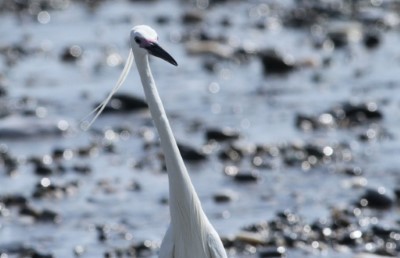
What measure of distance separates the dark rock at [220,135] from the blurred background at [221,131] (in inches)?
1.0

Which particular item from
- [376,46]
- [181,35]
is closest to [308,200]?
[376,46]

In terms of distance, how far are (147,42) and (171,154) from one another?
80 centimetres

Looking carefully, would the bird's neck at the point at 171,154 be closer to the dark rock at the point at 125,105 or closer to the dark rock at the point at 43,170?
the dark rock at the point at 43,170

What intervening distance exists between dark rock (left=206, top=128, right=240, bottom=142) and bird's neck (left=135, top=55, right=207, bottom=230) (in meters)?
7.19

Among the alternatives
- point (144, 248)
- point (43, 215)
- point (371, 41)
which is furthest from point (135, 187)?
point (371, 41)

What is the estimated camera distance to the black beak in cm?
777

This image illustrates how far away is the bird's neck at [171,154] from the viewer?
26.4 feet

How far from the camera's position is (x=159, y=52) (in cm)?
780

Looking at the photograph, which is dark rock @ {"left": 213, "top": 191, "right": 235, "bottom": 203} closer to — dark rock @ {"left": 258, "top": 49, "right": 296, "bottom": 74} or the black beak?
the black beak

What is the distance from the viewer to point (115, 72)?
2003 cm

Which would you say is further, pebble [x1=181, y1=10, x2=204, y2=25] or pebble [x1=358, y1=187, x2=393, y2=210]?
pebble [x1=181, y1=10, x2=204, y2=25]

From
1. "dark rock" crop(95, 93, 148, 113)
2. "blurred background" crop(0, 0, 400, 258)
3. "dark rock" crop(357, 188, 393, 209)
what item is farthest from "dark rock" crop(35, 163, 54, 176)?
"dark rock" crop(357, 188, 393, 209)

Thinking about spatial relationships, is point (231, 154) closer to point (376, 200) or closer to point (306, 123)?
point (306, 123)

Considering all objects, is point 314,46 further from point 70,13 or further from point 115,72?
point 70,13
